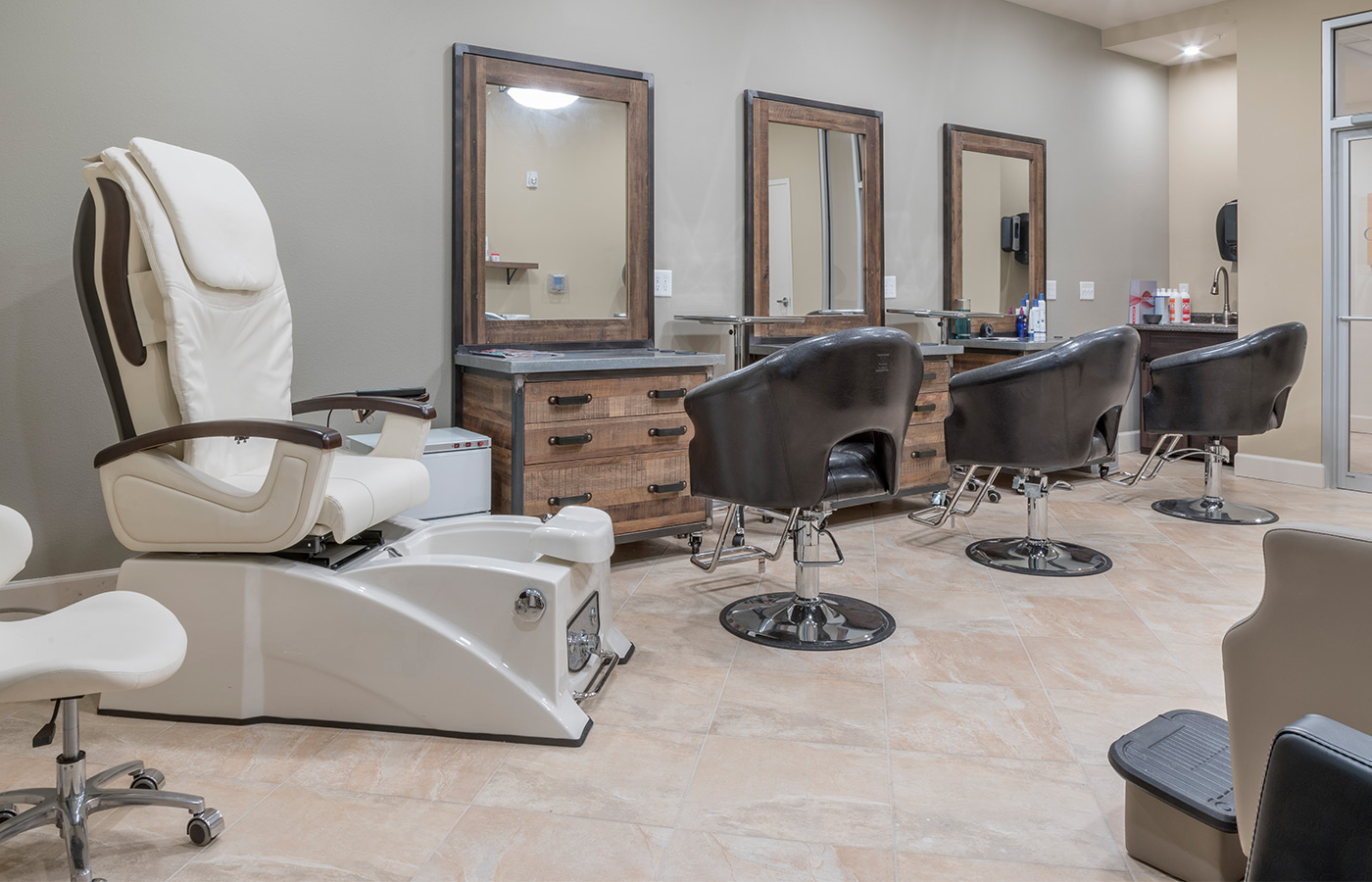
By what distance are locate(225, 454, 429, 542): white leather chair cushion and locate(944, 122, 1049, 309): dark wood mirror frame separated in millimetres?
3544

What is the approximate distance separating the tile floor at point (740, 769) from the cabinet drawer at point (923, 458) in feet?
4.59

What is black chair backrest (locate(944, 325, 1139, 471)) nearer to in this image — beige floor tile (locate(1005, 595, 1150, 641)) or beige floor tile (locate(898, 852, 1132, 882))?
beige floor tile (locate(1005, 595, 1150, 641))

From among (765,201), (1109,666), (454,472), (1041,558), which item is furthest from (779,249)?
(1109,666)

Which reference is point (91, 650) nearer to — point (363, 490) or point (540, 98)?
point (363, 490)

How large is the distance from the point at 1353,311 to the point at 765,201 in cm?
329

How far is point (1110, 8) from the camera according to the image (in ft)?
18.2

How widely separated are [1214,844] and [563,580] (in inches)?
51.5

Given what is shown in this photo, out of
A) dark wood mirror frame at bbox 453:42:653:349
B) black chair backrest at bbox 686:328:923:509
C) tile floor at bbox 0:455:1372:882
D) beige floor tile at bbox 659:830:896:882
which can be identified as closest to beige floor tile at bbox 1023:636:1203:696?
tile floor at bbox 0:455:1372:882

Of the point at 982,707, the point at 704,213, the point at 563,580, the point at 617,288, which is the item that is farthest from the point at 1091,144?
the point at 563,580

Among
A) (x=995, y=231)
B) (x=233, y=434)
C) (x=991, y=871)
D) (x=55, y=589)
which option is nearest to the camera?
(x=991, y=871)

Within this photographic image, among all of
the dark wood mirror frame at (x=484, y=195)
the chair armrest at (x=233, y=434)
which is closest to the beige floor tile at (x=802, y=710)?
the chair armrest at (x=233, y=434)

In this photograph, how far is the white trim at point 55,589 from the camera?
9.21 ft

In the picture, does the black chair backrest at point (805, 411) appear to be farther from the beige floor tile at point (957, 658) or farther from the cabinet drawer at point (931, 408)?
the cabinet drawer at point (931, 408)

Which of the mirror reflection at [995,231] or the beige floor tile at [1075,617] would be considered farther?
the mirror reflection at [995,231]
